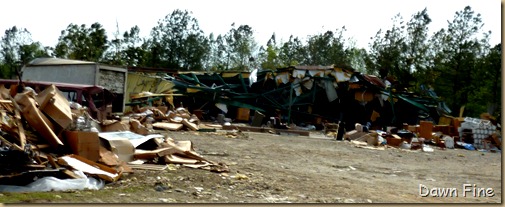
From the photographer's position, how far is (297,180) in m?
8.64

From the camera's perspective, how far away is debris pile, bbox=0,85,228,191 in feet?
22.6

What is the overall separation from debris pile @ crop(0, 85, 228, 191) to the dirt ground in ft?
1.22

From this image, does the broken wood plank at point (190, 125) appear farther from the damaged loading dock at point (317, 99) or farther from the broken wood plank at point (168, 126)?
the damaged loading dock at point (317, 99)

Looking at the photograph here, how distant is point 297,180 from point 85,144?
3.04 m

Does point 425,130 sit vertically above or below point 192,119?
above

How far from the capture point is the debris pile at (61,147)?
6875 millimetres

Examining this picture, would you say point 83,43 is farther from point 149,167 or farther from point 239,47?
point 149,167

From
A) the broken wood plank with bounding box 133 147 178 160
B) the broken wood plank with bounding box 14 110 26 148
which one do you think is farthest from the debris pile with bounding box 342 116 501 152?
the broken wood plank with bounding box 14 110 26 148

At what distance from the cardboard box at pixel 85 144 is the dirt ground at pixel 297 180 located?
0.62 meters

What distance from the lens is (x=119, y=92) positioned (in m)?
22.6

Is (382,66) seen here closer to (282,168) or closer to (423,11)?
(423,11)

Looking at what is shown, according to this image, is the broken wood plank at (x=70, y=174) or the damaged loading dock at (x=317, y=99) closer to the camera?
the broken wood plank at (x=70, y=174)

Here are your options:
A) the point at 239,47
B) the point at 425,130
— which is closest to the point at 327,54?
the point at 239,47

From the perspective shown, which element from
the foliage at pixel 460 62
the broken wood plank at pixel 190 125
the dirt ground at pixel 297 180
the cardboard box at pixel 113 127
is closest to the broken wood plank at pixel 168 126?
the broken wood plank at pixel 190 125
